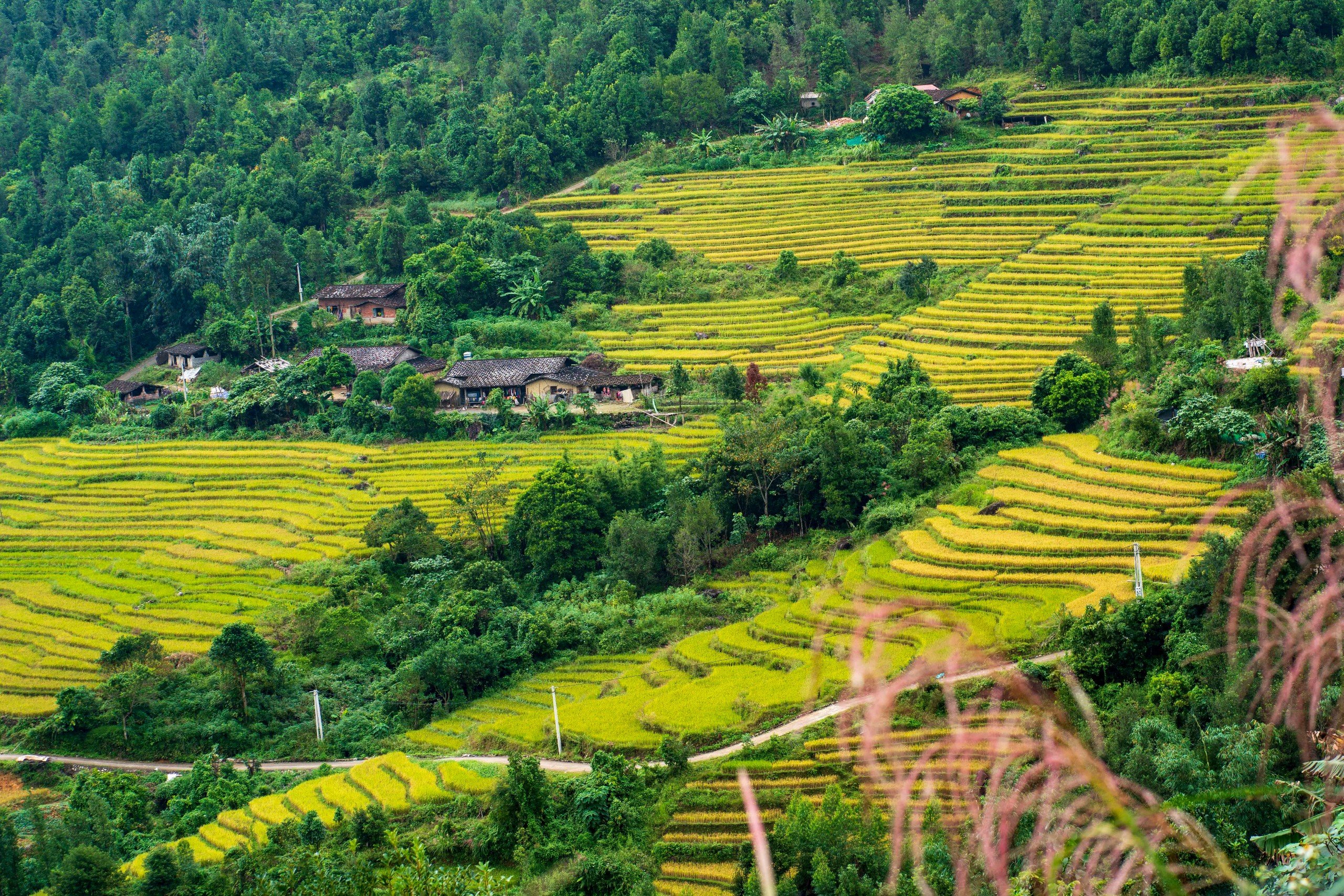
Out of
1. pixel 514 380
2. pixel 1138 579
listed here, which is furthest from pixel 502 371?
pixel 1138 579

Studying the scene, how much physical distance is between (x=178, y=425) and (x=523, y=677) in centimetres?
1995

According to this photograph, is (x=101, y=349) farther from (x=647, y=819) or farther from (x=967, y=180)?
(x=647, y=819)

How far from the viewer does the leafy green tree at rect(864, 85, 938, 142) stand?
50125mm

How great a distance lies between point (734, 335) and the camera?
41.5 metres

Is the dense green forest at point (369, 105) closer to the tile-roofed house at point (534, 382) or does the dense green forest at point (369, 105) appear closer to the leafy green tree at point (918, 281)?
the tile-roofed house at point (534, 382)

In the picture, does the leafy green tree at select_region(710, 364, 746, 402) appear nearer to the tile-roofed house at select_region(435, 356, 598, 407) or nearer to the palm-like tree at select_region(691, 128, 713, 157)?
the tile-roofed house at select_region(435, 356, 598, 407)

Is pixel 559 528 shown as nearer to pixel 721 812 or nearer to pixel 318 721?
pixel 318 721

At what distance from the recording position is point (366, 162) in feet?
190

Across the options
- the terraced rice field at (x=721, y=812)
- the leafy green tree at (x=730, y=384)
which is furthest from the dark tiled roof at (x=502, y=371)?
the terraced rice field at (x=721, y=812)

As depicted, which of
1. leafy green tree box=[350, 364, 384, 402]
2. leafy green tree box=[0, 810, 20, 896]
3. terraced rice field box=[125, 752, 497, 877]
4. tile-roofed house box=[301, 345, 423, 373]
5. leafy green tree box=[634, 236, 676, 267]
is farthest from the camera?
leafy green tree box=[634, 236, 676, 267]

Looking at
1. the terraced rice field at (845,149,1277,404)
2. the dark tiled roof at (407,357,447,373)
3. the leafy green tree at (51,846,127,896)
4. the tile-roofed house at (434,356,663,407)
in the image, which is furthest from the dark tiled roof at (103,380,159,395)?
the leafy green tree at (51,846,127,896)

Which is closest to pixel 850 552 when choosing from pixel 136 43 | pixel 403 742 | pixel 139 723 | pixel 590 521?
pixel 590 521

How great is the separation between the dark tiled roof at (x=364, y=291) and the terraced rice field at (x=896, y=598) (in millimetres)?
23006

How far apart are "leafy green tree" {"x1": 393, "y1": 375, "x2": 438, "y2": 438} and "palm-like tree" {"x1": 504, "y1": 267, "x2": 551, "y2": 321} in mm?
6378
